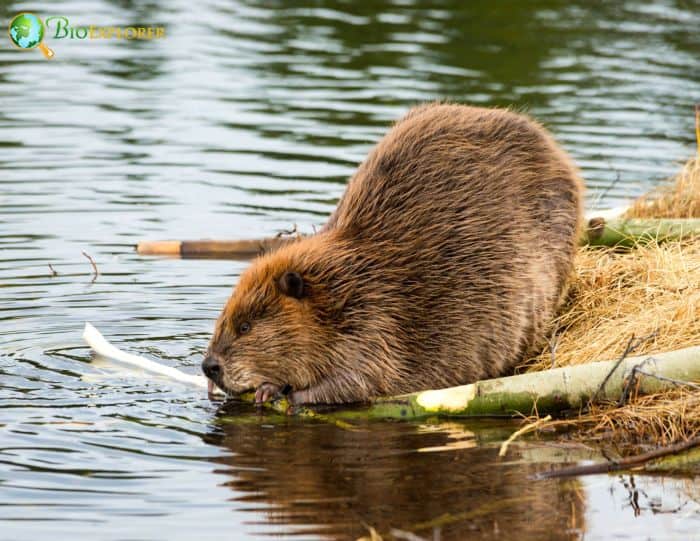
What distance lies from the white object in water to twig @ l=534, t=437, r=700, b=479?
5.89 feet

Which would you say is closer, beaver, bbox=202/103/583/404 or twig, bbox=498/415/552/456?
twig, bbox=498/415/552/456

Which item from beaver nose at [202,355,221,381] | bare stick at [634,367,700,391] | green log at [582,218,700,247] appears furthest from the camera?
green log at [582,218,700,247]

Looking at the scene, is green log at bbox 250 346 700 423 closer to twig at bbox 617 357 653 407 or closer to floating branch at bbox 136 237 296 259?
twig at bbox 617 357 653 407

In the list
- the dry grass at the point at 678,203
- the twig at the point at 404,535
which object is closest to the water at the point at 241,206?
the twig at the point at 404,535

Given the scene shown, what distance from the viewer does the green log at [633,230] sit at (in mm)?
7508

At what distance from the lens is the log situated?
18.5 ft

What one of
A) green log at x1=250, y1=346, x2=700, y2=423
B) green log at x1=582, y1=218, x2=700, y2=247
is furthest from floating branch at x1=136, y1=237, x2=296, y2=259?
green log at x1=250, y1=346, x2=700, y2=423

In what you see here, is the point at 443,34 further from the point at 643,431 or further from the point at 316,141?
the point at 643,431

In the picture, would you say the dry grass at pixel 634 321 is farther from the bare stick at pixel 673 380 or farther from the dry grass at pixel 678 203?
the dry grass at pixel 678 203

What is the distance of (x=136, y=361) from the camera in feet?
21.2

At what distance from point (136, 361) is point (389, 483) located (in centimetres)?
180

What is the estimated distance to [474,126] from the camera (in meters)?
6.61

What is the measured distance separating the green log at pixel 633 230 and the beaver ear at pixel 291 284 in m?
2.08

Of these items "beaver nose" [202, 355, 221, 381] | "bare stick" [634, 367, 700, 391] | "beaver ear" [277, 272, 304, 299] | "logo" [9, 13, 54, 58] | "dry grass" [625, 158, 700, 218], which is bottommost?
"beaver nose" [202, 355, 221, 381]
